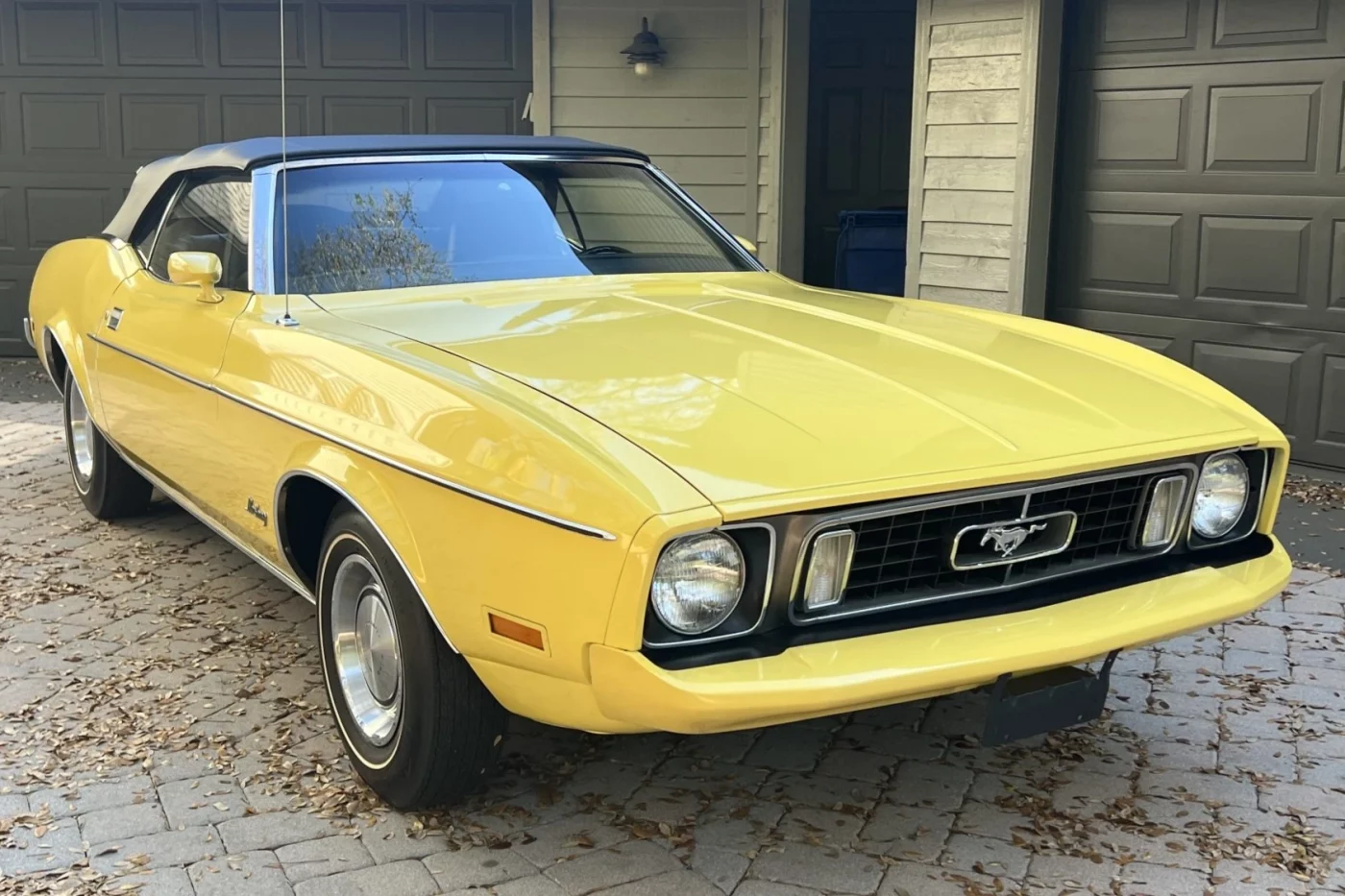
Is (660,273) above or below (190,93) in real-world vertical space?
below

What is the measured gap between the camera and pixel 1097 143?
7.20 m

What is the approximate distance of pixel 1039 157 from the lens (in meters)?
7.20

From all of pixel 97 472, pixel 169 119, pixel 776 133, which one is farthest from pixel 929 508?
pixel 169 119

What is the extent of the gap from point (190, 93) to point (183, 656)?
21.5ft

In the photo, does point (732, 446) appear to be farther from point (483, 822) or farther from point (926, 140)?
point (926, 140)

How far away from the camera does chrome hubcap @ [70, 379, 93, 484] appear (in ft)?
19.1

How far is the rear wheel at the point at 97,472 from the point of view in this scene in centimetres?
552

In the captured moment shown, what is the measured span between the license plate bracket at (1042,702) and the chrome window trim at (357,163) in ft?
7.09

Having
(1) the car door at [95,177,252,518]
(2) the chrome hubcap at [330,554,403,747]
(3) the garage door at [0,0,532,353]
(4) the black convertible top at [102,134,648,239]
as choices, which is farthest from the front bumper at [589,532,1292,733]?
(3) the garage door at [0,0,532,353]

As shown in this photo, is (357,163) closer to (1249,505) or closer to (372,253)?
(372,253)

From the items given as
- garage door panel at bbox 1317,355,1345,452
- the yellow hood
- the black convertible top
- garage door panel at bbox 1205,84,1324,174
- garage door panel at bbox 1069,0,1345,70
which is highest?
garage door panel at bbox 1069,0,1345,70

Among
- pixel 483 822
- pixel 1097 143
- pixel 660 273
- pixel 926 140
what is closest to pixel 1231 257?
pixel 1097 143

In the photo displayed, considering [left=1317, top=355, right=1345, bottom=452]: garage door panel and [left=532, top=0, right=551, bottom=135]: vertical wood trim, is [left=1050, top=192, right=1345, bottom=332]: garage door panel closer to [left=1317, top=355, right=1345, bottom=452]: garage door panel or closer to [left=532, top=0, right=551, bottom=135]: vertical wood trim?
[left=1317, top=355, right=1345, bottom=452]: garage door panel

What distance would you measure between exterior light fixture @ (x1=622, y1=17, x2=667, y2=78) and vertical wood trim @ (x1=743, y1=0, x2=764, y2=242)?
59cm
